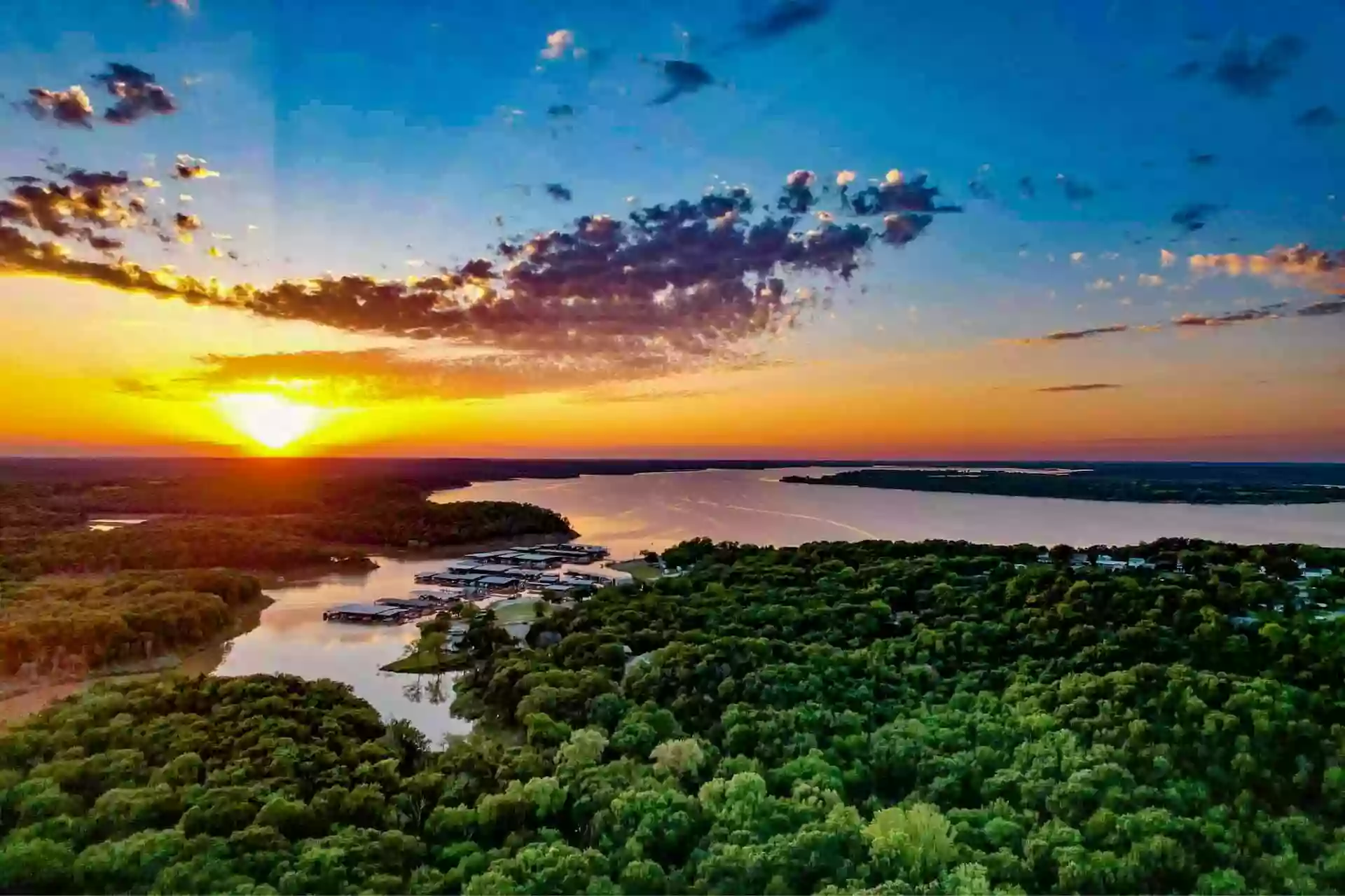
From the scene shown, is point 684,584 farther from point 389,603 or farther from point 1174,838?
point 1174,838

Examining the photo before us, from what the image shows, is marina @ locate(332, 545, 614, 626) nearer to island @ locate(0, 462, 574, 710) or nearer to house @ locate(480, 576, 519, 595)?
house @ locate(480, 576, 519, 595)

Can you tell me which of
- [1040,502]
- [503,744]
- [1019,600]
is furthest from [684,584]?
[1040,502]

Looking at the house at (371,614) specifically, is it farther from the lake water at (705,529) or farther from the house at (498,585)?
the house at (498,585)

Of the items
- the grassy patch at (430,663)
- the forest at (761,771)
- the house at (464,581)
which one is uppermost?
the forest at (761,771)

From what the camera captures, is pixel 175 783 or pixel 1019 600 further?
pixel 1019 600

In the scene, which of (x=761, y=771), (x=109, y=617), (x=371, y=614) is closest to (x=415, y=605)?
(x=371, y=614)

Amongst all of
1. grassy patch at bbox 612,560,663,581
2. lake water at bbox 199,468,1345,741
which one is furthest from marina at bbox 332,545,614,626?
grassy patch at bbox 612,560,663,581

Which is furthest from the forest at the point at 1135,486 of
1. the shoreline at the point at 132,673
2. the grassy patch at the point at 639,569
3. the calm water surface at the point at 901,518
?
the shoreline at the point at 132,673
